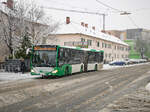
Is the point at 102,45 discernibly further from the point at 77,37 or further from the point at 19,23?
the point at 19,23

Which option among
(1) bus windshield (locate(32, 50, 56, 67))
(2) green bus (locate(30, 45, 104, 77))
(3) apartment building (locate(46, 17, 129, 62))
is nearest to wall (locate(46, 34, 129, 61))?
(3) apartment building (locate(46, 17, 129, 62))

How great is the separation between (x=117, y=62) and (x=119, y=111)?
40.6 m

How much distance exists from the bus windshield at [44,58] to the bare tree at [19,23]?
421 inches

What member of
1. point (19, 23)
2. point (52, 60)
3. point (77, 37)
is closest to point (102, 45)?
point (77, 37)

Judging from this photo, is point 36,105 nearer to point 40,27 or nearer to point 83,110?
point 83,110

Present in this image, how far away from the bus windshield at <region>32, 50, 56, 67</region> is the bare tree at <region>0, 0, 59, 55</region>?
10.7 meters

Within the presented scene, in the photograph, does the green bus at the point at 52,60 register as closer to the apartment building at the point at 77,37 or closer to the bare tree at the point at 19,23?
the bare tree at the point at 19,23

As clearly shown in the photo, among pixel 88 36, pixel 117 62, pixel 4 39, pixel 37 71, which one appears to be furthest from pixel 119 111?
pixel 88 36

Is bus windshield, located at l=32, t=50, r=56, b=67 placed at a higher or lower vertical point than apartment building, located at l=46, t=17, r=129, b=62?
lower

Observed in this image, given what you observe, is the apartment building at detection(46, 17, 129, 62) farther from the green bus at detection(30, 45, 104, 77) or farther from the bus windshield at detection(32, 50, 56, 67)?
the bus windshield at detection(32, 50, 56, 67)

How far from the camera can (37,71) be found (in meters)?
17.4

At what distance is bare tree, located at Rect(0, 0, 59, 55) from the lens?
90.7 ft

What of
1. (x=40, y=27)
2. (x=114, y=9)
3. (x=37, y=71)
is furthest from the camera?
(x=40, y=27)

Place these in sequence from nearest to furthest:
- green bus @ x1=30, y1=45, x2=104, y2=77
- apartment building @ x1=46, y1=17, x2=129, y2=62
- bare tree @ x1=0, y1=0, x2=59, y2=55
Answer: green bus @ x1=30, y1=45, x2=104, y2=77 → bare tree @ x1=0, y1=0, x2=59, y2=55 → apartment building @ x1=46, y1=17, x2=129, y2=62
